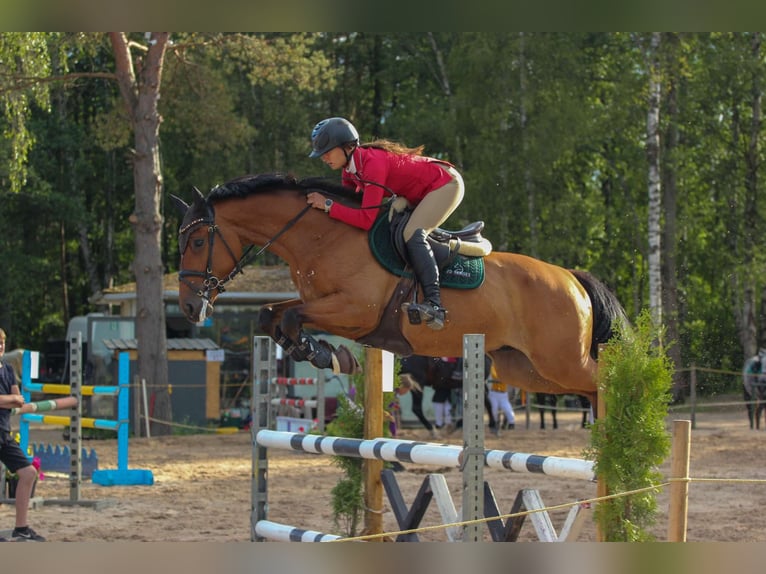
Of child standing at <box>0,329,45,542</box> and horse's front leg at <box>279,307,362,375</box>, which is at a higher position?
horse's front leg at <box>279,307,362,375</box>

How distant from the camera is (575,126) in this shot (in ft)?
72.8

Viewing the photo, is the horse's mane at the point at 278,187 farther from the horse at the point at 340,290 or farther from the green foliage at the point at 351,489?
the green foliage at the point at 351,489

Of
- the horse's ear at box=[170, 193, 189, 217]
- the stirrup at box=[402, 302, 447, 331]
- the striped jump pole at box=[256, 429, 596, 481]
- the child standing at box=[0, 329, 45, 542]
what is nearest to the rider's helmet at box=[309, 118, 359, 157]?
the horse's ear at box=[170, 193, 189, 217]

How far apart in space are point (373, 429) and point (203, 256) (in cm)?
155

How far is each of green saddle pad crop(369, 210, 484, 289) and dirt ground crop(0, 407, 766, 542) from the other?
1.81 m

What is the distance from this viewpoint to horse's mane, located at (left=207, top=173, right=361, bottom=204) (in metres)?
5.77

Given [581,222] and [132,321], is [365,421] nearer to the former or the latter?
[132,321]

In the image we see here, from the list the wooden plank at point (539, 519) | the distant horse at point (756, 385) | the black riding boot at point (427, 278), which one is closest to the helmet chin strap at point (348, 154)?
the black riding boot at point (427, 278)

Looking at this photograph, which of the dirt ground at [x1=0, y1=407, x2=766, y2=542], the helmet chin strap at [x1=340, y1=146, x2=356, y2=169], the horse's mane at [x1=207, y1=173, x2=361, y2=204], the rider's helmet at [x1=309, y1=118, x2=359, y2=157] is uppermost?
the rider's helmet at [x1=309, y1=118, x2=359, y2=157]

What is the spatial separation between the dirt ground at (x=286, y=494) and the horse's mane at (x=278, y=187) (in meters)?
2.31

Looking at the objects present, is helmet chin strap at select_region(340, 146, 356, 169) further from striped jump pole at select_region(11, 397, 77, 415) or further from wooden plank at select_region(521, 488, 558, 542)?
striped jump pole at select_region(11, 397, 77, 415)

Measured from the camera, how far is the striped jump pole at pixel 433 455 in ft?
16.0

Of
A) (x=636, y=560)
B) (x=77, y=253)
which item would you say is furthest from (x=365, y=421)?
(x=77, y=253)

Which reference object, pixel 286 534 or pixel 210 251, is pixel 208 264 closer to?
pixel 210 251
